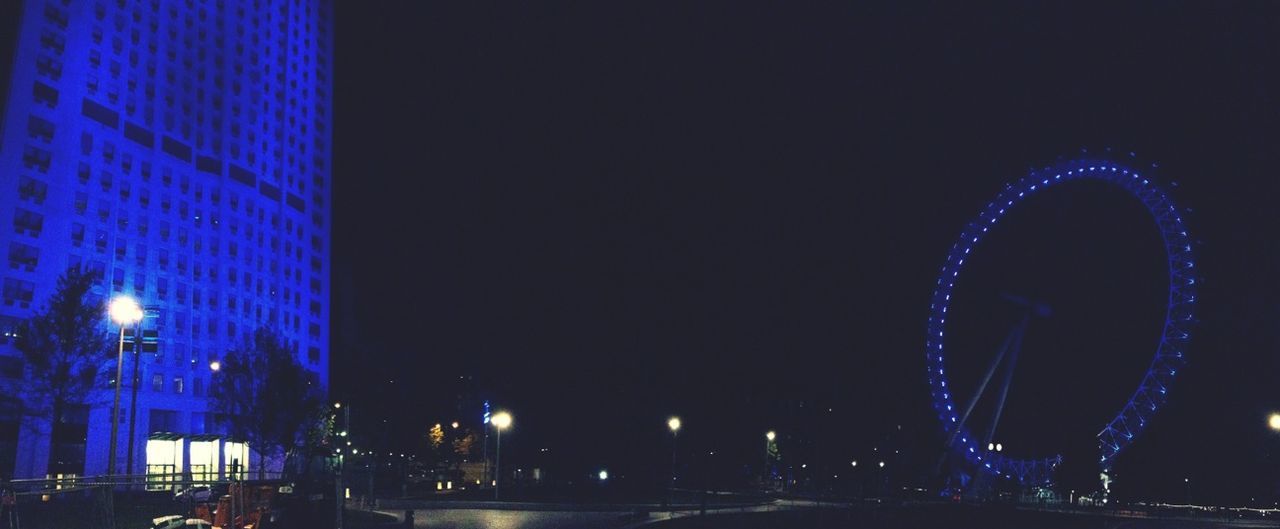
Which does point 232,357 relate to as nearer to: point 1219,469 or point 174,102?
point 174,102

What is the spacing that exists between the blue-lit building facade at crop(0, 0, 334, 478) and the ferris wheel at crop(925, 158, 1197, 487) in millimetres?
56084

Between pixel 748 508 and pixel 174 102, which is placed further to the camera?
pixel 174 102

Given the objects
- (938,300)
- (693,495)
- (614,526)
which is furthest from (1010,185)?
(614,526)

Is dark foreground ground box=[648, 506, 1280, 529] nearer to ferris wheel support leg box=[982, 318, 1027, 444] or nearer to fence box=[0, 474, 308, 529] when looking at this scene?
fence box=[0, 474, 308, 529]

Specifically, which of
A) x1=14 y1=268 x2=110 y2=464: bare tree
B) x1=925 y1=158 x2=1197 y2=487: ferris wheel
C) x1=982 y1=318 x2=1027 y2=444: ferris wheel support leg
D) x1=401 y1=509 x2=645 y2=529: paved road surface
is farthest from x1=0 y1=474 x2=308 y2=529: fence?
x1=982 y1=318 x2=1027 y2=444: ferris wheel support leg

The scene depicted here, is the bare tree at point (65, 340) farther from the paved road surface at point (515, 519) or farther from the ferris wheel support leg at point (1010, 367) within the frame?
the ferris wheel support leg at point (1010, 367)

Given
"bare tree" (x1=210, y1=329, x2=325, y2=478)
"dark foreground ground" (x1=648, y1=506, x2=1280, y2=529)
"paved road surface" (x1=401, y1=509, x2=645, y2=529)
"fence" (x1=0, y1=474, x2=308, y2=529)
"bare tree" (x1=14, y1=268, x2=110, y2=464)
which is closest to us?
"fence" (x1=0, y1=474, x2=308, y2=529)

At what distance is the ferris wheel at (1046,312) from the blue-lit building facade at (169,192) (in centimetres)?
5608

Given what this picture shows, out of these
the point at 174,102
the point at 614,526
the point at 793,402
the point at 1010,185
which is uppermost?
the point at 174,102

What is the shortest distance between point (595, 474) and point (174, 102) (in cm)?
6609

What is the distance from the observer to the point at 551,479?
8706 centimetres

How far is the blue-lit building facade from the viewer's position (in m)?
96.2

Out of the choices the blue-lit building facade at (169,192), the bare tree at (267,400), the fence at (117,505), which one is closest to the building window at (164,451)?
the blue-lit building facade at (169,192)

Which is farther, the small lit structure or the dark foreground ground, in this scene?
the small lit structure
